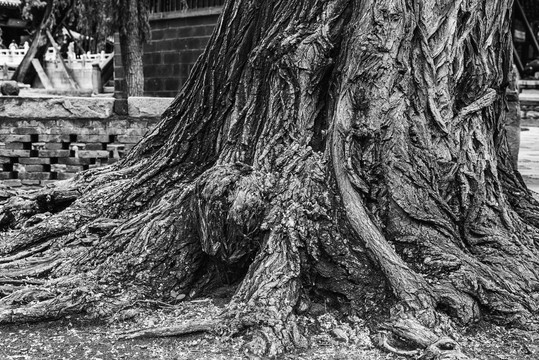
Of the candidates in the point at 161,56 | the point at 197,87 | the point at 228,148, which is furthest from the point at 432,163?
the point at 161,56

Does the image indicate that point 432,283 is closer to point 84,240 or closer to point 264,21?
point 264,21

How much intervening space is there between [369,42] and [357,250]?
1165 millimetres

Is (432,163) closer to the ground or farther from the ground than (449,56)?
closer to the ground


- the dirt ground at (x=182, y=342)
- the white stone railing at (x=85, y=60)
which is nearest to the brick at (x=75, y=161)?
the dirt ground at (x=182, y=342)

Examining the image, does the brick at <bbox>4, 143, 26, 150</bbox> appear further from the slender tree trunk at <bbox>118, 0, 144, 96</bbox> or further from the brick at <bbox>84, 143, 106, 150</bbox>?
the slender tree trunk at <bbox>118, 0, 144, 96</bbox>

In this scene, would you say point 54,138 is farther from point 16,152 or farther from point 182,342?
point 182,342

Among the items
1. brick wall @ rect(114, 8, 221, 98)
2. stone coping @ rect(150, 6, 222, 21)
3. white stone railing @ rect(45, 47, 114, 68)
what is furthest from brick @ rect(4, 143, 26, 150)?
white stone railing @ rect(45, 47, 114, 68)

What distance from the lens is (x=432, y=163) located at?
410 cm

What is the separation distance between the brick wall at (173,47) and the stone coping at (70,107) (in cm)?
584

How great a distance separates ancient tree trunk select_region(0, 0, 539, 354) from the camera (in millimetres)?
3742

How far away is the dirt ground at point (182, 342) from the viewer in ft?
11.4

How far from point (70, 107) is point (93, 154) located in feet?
2.06

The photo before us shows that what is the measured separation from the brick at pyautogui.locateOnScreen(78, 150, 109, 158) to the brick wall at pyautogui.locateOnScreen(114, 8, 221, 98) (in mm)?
5966

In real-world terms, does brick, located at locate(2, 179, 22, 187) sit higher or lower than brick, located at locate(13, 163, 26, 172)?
lower
